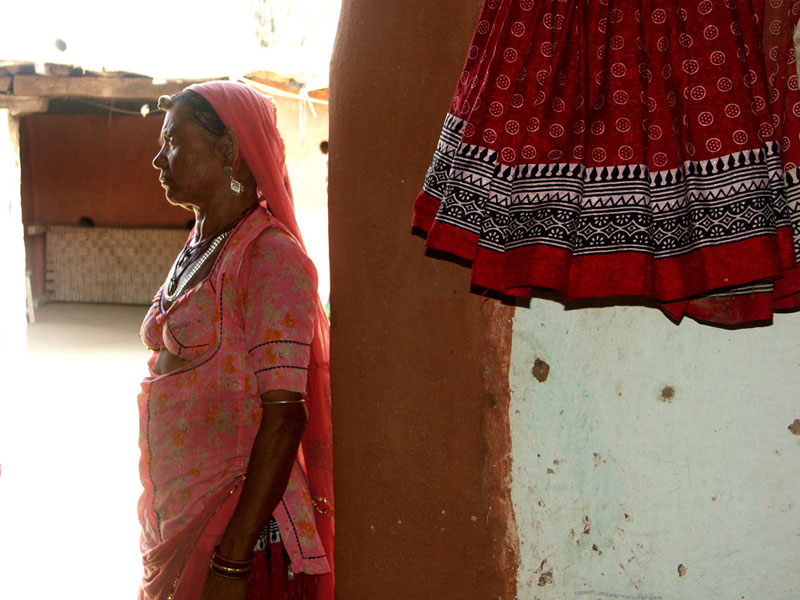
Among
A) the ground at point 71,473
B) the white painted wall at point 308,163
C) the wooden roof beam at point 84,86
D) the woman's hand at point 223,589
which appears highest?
the wooden roof beam at point 84,86

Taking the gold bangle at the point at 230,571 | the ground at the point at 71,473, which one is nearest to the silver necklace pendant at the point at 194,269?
the gold bangle at the point at 230,571

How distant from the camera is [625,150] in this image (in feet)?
4.33

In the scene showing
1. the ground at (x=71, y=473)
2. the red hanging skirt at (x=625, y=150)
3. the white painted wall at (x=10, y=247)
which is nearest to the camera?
the red hanging skirt at (x=625, y=150)

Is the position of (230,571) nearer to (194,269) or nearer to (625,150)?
(194,269)

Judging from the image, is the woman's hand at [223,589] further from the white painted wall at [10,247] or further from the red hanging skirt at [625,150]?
the white painted wall at [10,247]

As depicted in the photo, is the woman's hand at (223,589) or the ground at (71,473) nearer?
the woman's hand at (223,589)

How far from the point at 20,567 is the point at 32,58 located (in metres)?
5.33

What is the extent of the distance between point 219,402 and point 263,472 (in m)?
0.20

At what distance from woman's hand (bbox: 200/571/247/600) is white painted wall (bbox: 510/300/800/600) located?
24.3 inches

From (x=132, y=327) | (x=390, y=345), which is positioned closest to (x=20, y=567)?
(x=390, y=345)

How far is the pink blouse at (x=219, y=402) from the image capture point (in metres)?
1.71

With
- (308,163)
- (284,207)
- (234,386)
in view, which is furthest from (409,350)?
(308,163)

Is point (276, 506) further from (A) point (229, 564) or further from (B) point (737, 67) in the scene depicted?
(B) point (737, 67)

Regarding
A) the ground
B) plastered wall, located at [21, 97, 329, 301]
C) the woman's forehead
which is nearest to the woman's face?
the woman's forehead
